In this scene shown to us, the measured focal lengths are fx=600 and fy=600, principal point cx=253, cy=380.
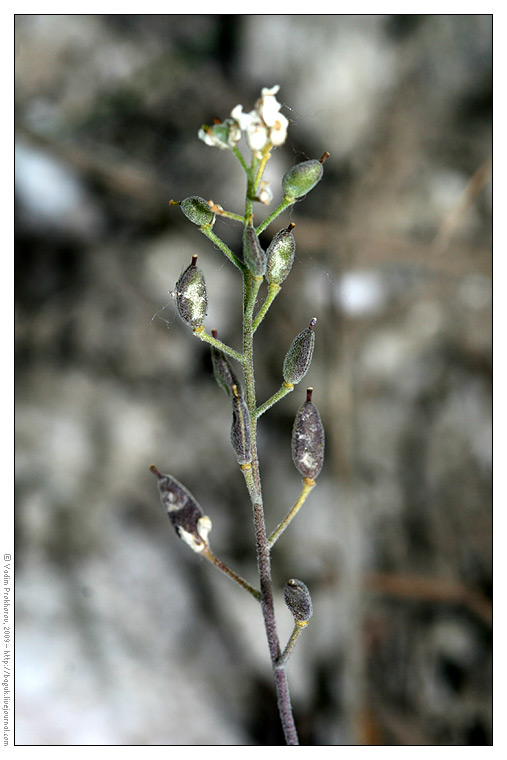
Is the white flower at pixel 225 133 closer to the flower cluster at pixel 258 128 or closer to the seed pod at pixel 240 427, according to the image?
the flower cluster at pixel 258 128

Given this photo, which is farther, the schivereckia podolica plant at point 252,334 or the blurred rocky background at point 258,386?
the blurred rocky background at point 258,386

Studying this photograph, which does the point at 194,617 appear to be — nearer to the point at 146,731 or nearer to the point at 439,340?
the point at 146,731

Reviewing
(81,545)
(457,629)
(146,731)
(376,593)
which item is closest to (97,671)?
(146,731)

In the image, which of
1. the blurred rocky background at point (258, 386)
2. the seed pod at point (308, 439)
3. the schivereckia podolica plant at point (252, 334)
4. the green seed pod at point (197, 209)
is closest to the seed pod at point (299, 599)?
the schivereckia podolica plant at point (252, 334)

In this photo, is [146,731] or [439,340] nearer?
[146,731]

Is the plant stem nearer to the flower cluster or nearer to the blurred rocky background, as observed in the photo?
the flower cluster

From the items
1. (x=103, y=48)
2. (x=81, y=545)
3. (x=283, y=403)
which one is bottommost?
(x=81, y=545)

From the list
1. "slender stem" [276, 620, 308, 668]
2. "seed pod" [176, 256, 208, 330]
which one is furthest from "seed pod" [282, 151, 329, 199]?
"slender stem" [276, 620, 308, 668]

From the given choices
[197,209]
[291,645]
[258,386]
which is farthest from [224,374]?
[258,386]
